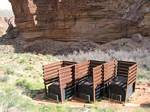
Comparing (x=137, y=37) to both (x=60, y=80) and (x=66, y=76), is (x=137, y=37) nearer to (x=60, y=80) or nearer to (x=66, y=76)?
(x=66, y=76)

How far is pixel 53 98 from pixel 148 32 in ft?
35.1

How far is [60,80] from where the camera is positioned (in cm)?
938

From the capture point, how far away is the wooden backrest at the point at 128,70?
9532mm

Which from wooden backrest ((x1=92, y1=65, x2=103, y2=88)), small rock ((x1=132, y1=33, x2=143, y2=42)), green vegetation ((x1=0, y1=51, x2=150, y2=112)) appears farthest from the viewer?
small rock ((x1=132, y1=33, x2=143, y2=42))

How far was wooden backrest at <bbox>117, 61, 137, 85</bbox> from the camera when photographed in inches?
375

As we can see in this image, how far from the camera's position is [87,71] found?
10.6 meters

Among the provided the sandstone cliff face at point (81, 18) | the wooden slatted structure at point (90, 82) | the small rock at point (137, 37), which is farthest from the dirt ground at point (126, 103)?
the sandstone cliff face at point (81, 18)

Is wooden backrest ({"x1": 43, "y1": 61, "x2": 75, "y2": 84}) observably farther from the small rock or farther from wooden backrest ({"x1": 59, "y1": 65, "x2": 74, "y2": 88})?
the small rock

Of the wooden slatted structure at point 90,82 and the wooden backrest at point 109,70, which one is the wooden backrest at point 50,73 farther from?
the wooden backrest at point 109,70

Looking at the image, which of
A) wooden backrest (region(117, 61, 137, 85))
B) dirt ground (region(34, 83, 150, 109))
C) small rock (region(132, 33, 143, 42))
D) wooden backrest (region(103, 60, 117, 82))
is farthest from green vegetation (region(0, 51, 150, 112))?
small rock (region(132, 33, 143, 42))

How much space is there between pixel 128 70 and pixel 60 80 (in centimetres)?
194

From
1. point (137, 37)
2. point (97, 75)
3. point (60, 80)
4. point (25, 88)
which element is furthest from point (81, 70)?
point (137, 37)

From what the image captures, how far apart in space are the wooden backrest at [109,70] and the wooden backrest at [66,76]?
96 centimetres

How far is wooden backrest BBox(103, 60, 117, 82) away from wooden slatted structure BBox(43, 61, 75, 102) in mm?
958
